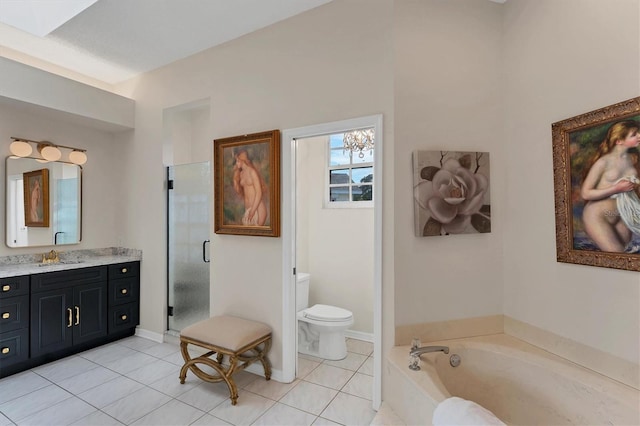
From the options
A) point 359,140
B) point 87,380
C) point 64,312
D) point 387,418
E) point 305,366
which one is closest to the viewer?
point 387,418

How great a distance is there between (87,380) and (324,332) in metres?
2.04

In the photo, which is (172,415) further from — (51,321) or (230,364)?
(51,321)

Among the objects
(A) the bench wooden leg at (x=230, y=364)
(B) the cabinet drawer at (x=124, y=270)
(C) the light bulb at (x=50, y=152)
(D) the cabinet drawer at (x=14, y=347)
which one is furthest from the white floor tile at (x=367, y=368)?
(C) the light bulb at (x=50, y=152)

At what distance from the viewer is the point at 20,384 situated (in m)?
2.46

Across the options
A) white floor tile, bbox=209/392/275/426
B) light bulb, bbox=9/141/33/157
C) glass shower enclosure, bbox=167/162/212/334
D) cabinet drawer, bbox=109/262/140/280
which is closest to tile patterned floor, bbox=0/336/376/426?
white floor tile, bbox=209/392/275/426

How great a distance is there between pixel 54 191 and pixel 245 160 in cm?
232

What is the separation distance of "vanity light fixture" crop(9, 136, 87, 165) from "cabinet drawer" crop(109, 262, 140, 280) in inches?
50.5

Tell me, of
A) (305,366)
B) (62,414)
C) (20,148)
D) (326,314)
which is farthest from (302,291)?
(20,148)

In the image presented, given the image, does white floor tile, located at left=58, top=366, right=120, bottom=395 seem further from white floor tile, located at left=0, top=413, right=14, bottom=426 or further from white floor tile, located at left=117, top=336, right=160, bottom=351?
white floor tile, located at left=117, top=336, right=160, bottom=351

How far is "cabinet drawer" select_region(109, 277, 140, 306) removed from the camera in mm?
3293

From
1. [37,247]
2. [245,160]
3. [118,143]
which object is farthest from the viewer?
[118,143]

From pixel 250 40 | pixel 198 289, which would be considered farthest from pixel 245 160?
pixel 198 289

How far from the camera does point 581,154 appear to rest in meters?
1.73

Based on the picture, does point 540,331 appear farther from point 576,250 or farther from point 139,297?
point 139,297
